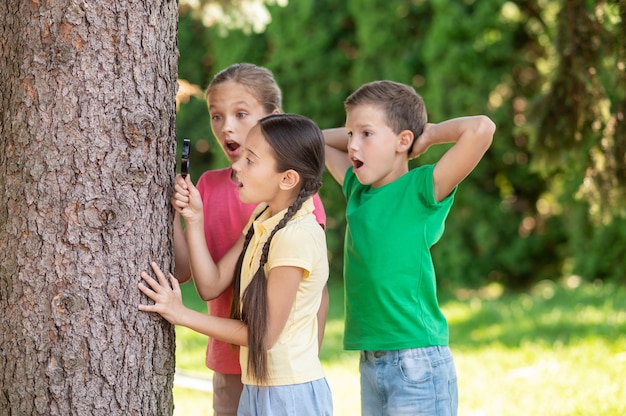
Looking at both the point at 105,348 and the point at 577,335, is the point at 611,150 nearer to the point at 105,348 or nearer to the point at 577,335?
the point at 577,335

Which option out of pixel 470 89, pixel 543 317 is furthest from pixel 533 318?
pixel 470 89

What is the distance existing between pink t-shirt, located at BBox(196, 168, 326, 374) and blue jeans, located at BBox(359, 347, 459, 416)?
477 mm

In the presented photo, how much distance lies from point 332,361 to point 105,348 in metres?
4.06

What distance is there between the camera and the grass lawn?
15.5 feet

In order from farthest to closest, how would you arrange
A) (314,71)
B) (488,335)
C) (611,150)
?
1. (314,71)
2. (488,335)
3. (611,150)

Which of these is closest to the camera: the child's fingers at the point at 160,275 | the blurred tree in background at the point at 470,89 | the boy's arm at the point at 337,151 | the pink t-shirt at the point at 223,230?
the child's fingers at the point at 160,275

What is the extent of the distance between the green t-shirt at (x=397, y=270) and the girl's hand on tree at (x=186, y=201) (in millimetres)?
607

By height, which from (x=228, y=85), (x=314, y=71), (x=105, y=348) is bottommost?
(x=105, y=348)

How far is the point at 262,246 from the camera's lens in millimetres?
2406

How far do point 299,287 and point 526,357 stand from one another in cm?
378

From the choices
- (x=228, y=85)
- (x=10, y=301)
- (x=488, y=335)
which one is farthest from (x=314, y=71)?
(x=10, y=301)

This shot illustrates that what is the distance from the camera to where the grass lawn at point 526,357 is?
4.71m

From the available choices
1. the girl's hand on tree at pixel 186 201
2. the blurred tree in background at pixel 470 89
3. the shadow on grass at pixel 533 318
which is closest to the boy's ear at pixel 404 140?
the girl's hand on tree at pixel 186 201

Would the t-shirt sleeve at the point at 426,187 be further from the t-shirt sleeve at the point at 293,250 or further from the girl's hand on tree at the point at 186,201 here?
the girl's hand on tree at the point at 186,201
